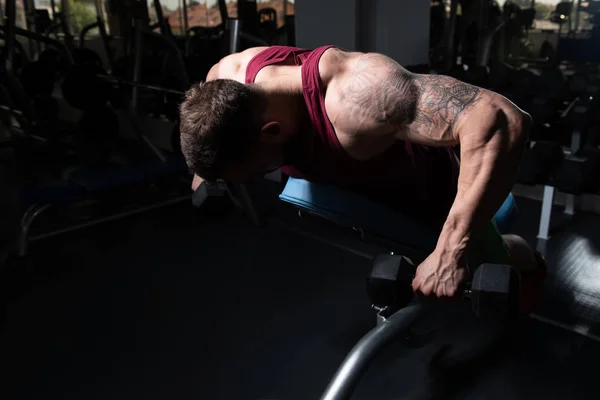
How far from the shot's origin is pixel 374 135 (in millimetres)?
1013

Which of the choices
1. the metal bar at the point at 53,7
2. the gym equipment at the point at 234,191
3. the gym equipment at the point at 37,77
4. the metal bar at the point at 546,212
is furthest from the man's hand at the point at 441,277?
the metal bar at the point at 53,7

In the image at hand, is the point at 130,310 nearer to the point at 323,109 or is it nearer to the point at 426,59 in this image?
the point at 323,109

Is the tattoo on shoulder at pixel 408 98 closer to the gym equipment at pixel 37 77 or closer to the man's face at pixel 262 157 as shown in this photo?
the man's face at pixel 262 157

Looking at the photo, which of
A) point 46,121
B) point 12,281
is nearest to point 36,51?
point 46,121

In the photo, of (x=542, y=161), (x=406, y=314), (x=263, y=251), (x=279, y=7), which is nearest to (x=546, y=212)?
(x=542, y=161)

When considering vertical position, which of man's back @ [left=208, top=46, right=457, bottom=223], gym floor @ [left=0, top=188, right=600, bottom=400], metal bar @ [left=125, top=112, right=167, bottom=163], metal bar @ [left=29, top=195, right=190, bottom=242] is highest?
man's back @ [left=208, top=46, right=457, bottom=223]

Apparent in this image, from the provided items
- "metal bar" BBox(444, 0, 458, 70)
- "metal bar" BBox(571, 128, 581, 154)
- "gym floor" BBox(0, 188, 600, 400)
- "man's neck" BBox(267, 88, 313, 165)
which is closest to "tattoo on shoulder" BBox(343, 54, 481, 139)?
"man's neck" BBox(267, 88, 313, 165)

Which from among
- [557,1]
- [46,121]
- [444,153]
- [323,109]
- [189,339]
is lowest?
[189,339]

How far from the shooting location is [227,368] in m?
1.59

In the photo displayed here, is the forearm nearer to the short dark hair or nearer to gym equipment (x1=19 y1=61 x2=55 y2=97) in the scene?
the short dark hair

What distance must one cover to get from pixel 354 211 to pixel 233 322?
97 centimetres

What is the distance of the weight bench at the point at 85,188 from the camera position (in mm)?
2320

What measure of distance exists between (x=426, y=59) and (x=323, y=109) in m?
2.23

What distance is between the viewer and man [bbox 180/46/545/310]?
2.96 ft
